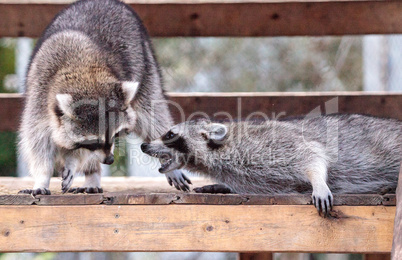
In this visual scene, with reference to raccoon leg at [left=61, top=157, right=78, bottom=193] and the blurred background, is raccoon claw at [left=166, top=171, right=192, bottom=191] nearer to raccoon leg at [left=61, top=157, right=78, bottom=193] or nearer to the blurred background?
raccoon leg at [left=61, top=157, right=78, bottom=193]

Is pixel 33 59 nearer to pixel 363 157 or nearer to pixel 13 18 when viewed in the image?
pixel 13 18

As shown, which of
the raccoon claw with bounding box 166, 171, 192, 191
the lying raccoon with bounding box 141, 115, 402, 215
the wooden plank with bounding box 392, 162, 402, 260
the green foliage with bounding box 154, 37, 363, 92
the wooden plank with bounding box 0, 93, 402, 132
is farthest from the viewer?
the green foliage with bounding box 154, 37, 363, 92

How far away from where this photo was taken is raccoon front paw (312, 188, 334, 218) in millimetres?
2594

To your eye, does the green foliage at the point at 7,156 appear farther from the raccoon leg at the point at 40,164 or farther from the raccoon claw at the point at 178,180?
the raccoon claw at the point at 178,180

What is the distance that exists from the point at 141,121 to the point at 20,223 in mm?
1208

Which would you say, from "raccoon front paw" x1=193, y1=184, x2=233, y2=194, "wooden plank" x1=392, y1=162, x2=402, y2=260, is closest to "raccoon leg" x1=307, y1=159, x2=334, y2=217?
"wooden plank" x1=392, y1=162, x2=402, y2=260

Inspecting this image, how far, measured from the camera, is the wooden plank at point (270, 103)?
416 cm

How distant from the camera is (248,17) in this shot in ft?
13.3

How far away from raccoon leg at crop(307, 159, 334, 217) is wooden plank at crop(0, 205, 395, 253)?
53mm

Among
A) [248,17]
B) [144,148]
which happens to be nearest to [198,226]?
[144,148]

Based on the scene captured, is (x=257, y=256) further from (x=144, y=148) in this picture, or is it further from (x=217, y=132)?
(x=144, y=148)

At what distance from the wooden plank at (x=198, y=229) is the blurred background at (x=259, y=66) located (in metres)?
5.32

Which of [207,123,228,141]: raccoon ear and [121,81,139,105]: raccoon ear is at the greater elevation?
[121,81,139,105]: raccoon ear

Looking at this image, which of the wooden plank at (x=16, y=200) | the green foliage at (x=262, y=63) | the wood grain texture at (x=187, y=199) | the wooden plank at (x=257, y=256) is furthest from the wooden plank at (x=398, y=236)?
the green foliage at (x=262, y=63)
